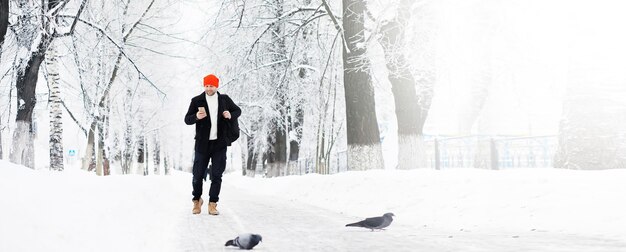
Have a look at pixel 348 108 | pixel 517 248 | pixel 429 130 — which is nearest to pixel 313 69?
pixel 348 108

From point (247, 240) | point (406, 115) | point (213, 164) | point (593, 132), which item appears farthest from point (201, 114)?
point (406, 115)

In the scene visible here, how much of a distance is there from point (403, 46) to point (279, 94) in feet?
31.2

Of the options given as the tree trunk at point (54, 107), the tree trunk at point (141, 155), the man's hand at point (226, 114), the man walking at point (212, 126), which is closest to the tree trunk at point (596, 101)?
the man walking at point (212, 126)

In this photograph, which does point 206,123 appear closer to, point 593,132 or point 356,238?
point 356,238

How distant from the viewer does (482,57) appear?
72.7 feet

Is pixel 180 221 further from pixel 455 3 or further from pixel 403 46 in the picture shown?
pixel 455 3

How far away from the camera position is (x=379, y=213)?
929cm

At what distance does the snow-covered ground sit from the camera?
4711 mm

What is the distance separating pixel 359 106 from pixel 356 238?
8.47m

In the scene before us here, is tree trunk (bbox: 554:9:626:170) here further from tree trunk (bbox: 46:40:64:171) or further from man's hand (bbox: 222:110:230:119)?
tree trunk (bbox: 46:40:64:171)

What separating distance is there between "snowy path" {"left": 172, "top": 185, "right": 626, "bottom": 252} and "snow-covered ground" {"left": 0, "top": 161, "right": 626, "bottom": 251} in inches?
0.4

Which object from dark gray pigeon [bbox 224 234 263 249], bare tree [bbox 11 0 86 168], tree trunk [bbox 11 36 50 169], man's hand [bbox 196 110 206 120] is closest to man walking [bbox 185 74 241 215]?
man's hand [bbox 196 110 206 120]

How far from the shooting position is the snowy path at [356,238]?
521cm

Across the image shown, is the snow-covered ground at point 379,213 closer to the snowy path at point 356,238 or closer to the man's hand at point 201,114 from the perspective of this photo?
the snowy path at point 356,238
